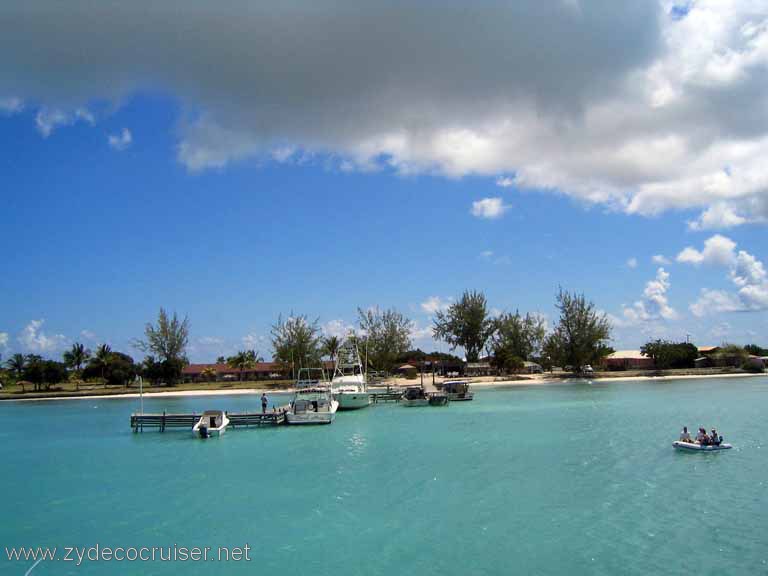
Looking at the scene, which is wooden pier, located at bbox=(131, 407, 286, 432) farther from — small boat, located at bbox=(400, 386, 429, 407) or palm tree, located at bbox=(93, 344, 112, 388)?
palm tree, located at bbox=(93, 344, 112, 388)

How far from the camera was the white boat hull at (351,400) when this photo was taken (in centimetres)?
5921

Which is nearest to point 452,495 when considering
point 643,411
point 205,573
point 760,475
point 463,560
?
point 463,560

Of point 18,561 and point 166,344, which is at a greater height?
point 166,344

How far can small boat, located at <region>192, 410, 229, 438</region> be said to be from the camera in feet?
141

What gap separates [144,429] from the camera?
48906 millimetres

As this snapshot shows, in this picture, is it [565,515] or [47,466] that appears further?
[47,466]

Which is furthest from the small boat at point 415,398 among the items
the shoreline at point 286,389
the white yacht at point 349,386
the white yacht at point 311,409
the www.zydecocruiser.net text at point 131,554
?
the www.zydecocruiser.net text at point 131,554

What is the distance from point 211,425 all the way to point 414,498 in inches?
1029

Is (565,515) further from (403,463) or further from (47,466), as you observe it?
(47,466)

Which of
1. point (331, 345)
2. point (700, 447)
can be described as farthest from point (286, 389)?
point (700, 447)

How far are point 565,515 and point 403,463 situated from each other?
11.2 meters

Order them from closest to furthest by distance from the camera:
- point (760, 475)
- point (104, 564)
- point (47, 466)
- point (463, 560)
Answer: point (463, 560), point (104, 564), point (760, 475), point (47, 466)

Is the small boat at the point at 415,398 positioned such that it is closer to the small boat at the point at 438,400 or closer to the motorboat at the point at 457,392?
the small boat at the point at 438,400

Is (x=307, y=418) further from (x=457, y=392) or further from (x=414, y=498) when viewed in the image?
(x=414, y=498)
